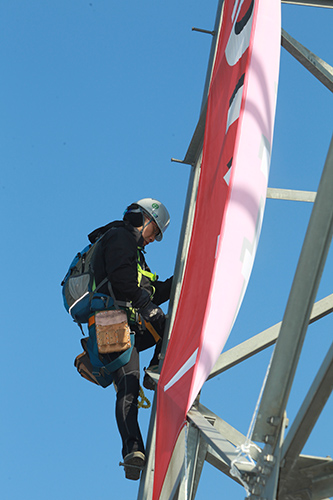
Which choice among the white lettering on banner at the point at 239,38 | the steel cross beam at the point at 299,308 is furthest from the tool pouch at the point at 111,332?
the steel cross beam at the point at 299,308

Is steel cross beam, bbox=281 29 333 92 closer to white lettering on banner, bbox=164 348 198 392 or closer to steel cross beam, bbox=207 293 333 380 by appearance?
steel cross beam, bbox=207 293 333 380

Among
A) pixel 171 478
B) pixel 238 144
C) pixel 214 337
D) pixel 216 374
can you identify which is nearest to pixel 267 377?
pixel 214 337

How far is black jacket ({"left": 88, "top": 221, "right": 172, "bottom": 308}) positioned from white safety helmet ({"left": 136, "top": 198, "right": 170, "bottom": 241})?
371 mm

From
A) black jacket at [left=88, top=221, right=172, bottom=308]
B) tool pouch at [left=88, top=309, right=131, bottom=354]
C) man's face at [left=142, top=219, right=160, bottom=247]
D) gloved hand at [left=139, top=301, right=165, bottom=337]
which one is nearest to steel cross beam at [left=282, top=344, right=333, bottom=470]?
tool pouch at [left=88, top=309, right=131, bottom=354]

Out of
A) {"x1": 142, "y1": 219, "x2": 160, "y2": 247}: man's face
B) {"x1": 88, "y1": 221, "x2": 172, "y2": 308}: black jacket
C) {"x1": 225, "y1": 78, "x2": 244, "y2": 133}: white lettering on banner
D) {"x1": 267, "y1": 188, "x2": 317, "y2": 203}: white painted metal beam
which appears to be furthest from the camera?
{"x1": 142, "y1": 219, "x2": 160, "y2": 247}: man's face

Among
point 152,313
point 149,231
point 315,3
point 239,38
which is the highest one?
point 315,3

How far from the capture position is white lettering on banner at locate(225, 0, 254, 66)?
503 centimetres

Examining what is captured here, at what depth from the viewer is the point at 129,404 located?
20.2 ft

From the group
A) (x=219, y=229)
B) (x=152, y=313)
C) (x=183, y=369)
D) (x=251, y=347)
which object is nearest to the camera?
(x=183, y=369)

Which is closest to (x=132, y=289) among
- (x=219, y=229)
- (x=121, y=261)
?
(x=121, y=261)

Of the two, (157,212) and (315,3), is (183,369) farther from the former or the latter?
(315,3)

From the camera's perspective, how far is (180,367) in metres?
4.55

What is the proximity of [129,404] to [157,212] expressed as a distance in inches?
74.2

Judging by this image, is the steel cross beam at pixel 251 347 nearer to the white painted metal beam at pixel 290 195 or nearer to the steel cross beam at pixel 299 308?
the white painted metal beam at pixel 290 195
